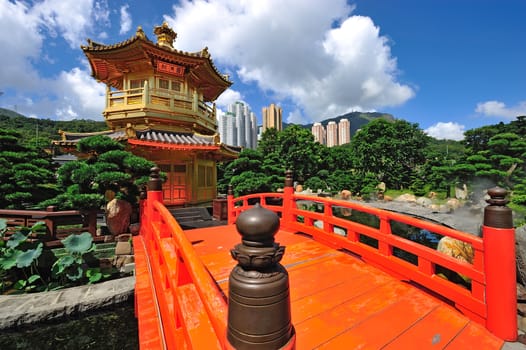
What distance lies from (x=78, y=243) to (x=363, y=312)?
225 inches

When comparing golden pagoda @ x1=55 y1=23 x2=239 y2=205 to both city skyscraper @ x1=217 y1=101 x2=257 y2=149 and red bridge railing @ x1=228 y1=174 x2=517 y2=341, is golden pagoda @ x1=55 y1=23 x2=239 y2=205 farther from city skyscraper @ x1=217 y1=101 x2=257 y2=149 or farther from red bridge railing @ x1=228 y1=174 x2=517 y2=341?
city skyscraper @ x1=217 y1=101 x2=257 y2=149

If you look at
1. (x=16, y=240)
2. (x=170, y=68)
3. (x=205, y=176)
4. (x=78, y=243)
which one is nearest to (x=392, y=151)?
(x=205, y=176)

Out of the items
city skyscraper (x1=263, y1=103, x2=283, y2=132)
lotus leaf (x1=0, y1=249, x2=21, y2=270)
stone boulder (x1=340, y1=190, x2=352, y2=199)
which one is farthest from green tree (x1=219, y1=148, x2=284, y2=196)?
city skyscraper (x1=263, y1=103, x2=283, y2=132)

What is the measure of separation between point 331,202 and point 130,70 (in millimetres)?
11942

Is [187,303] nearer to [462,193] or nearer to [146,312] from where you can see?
[146,312]

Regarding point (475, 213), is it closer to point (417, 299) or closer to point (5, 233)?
point (417, 299)

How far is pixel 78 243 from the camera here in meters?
5.12

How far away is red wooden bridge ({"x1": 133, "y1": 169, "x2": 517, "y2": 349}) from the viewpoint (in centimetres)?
86

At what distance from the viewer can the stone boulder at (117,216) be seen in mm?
7258

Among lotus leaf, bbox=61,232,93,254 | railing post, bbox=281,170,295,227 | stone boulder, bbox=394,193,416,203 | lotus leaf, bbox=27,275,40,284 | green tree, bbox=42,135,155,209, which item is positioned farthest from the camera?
stone boulder, bbox=394,193,416,203

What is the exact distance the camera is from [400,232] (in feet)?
44.0

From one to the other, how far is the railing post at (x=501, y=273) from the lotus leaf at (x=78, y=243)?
6520mm

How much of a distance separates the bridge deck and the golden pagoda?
319 inches

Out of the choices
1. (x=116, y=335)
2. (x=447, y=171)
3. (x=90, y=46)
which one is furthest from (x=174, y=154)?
(x=447, y=171)
